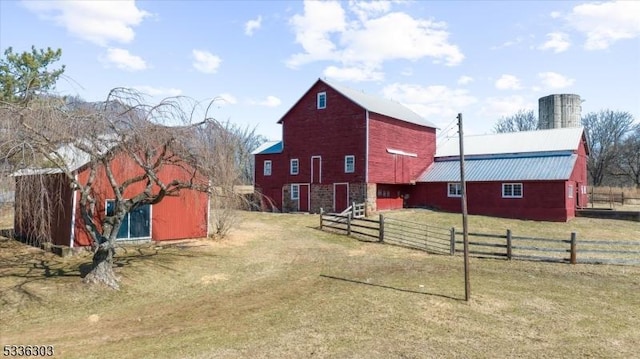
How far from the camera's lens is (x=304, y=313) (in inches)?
374

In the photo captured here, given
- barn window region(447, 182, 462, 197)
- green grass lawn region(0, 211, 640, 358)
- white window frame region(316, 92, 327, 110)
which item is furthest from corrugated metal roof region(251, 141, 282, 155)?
green grass lawn region(0, 211, 640, 358)

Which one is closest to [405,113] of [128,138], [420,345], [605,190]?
[605,190]

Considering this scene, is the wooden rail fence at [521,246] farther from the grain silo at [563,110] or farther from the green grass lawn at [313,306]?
the grain silo at [563,110]

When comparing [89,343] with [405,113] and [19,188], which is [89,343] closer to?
[19,188]

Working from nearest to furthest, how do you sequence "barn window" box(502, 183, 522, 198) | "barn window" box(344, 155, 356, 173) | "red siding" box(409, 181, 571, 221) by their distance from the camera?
"red siding" box(409, 181, 571, 221) < "barn window" box(502, 183, 522, 198) < "barn window" box(344, 155, 356, 173)

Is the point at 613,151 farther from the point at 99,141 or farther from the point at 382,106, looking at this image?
the point at 99,141

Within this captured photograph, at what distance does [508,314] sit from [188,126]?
9.58 metres

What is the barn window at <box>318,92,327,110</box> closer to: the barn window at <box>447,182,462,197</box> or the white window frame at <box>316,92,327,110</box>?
the white window frame at <box>316,92,327,110</box>

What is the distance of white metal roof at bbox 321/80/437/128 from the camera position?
30.5 metres

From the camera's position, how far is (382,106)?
33.4 meters

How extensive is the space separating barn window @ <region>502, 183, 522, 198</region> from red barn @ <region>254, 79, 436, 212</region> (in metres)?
6.79

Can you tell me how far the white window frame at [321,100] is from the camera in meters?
31.2

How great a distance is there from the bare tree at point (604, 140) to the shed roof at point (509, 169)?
35.9 meters

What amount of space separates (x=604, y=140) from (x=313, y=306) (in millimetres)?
70124
